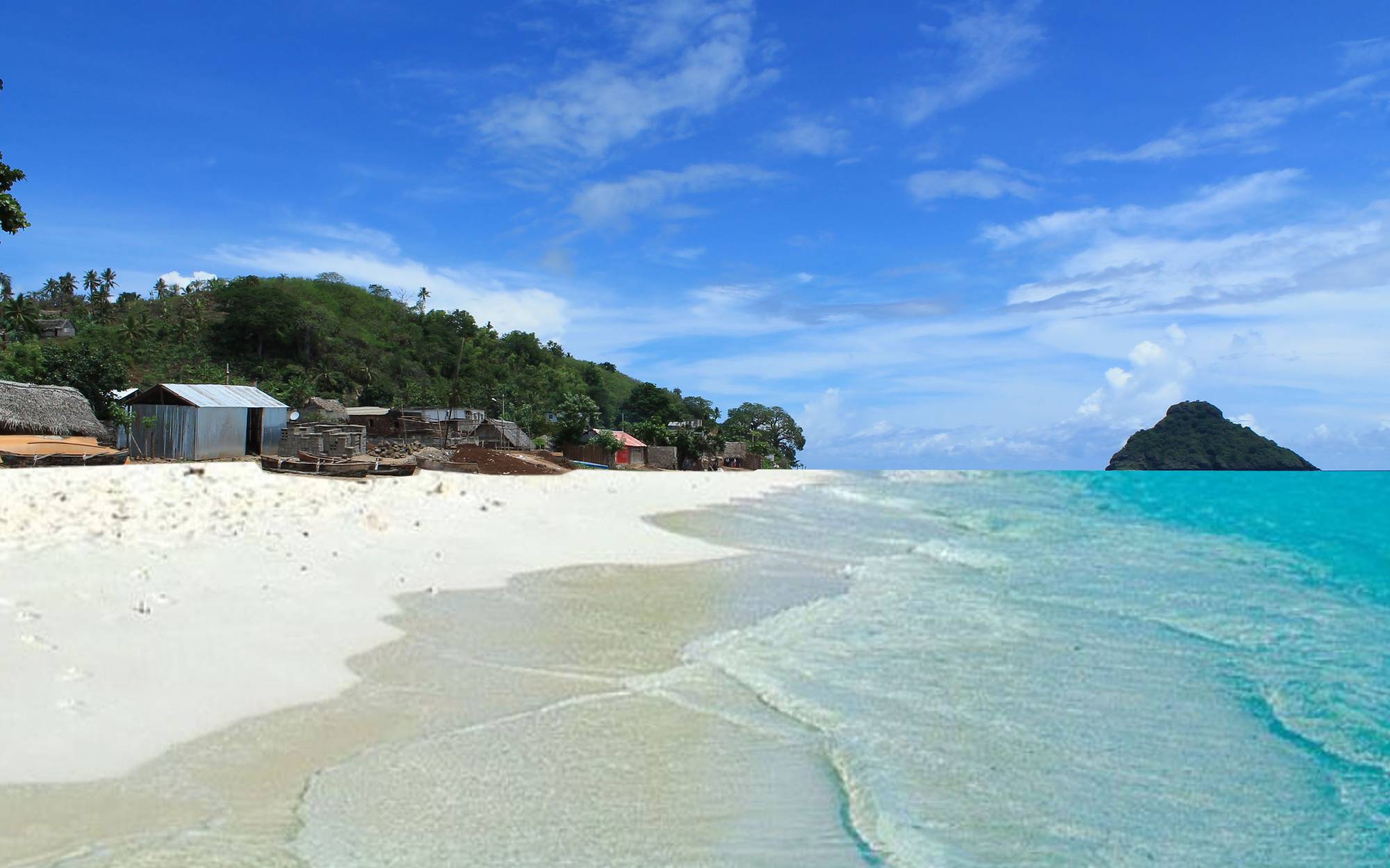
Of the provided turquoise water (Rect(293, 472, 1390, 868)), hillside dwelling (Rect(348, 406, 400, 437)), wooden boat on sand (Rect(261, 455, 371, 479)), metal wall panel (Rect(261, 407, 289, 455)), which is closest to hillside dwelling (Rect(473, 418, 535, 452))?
hillside dwelling (Rect(348, 406, 400, 437))

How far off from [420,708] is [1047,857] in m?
4.47

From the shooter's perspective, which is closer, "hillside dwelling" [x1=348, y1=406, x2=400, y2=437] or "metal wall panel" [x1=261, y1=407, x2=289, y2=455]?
"metal wall panel" [x1=261, y1=407, x2=289, y2=455]

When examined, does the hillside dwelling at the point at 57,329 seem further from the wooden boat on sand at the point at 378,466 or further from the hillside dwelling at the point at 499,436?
the wooden boat on sand at the point at 378,466

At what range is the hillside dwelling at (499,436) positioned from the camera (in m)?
51.7

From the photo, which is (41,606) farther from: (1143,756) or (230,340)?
(230,340)

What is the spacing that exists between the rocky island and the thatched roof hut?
451 feet

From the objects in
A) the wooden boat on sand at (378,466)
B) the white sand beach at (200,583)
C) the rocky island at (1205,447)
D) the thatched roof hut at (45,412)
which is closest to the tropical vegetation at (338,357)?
the thatched roof hut at (45,412)

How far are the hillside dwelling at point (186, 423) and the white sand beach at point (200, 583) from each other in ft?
37.3

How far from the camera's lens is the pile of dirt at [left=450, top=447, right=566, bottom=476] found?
1407 inches

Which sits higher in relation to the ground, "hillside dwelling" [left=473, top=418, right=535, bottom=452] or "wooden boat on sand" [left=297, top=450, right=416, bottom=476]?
"hillside dwelling" [left=473, top=418, right=535, bottom=452]

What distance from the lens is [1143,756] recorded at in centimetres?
646

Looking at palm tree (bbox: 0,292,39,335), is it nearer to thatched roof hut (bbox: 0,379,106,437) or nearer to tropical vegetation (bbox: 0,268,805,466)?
tropical vegetation (bbox: 0,268,805,466)

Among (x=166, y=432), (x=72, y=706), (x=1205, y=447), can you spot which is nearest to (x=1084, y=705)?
(x=72, y=706)

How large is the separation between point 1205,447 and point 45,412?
14066 cm
